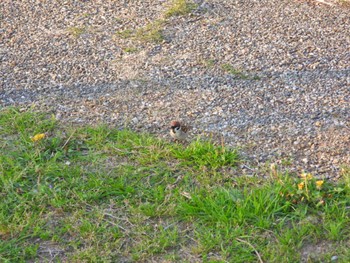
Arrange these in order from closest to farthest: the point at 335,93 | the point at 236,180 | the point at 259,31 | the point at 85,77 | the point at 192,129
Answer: the point at 236,180
the point at 192,129
the point at 335,93
the point at 85,77
the point at 259,31

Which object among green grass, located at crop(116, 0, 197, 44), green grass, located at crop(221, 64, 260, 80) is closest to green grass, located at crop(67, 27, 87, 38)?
green grass, located at crop(116, 0, 197, 44)

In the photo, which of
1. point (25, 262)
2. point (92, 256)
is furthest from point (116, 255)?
point (25, 262)

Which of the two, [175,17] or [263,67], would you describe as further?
[175,17]

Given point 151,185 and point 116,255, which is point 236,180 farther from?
point 116,255

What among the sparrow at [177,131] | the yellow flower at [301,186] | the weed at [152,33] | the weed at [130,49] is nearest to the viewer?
the yellow flower at [301,186]

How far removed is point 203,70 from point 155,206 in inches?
72.9

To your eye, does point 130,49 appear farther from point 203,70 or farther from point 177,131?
point 177,131

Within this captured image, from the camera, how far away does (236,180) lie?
13.6 feet

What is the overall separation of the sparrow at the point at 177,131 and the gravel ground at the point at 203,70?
0.17 meters

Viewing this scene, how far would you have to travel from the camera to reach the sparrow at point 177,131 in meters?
4.49

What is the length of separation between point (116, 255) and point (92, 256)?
0.13 m

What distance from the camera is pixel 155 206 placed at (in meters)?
3.98

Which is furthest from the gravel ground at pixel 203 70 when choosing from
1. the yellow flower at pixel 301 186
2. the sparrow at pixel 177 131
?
the yellow flower at pixel 301 186

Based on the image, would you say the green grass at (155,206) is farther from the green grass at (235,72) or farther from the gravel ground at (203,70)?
the green grass at (235,72)
